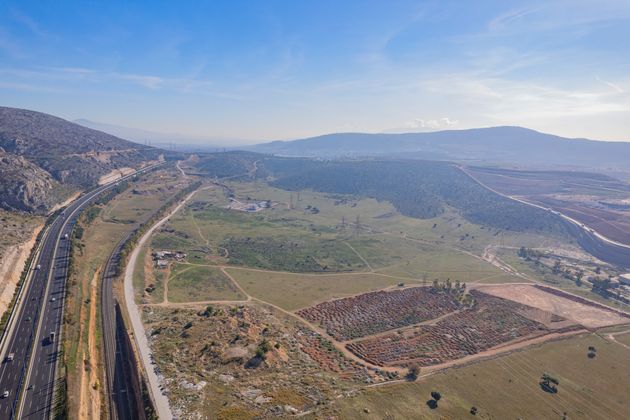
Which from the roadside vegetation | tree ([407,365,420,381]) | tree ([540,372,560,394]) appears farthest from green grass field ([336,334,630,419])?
the roadside vegetation

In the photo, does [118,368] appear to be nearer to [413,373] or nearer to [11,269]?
[11,269]

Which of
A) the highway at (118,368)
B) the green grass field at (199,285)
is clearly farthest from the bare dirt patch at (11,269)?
the green grass field at (199,285)

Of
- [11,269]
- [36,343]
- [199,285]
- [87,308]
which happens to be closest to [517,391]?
[199,285]

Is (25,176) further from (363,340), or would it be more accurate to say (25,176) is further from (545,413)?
(545,413)

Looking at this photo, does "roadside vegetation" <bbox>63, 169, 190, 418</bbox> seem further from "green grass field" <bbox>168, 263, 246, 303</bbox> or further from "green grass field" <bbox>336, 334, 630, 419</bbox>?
"green grass field" <bbox>336, 334, 630, 419</bbox>

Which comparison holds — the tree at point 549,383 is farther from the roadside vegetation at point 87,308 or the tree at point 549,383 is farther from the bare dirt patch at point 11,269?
the bare dirt patch at point 11,269

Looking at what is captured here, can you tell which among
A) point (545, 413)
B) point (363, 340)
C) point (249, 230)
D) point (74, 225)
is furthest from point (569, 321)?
point (74, 225)
